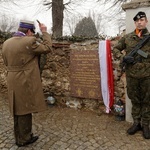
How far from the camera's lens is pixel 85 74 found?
4789mm

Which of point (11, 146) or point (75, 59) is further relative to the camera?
point (75, 59)

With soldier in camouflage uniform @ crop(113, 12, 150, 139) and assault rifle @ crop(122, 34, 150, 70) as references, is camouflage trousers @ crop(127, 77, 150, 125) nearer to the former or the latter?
soldier in camouflage uniform @ crop(113, 12, 150, 139)

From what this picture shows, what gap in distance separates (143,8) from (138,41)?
657 millimetres

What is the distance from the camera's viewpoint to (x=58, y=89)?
5324 millimetres

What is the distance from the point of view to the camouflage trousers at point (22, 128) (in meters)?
3.37

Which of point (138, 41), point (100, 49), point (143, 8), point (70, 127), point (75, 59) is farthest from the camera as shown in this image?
point (75, 59)

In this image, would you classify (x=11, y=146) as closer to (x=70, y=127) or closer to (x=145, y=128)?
(x=70, y=127)

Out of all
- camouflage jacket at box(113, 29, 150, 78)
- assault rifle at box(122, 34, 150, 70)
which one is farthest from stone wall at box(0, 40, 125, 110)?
assault rifle at box(122, 34, 150, 70)

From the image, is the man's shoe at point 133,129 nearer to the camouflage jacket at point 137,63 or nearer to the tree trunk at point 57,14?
the camouflage jacket at point 137,63

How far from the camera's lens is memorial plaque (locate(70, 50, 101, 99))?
4.63 metres

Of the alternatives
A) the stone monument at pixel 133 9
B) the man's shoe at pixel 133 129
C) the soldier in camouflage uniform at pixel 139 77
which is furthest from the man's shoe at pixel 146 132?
the stone monument at pixel 133 9

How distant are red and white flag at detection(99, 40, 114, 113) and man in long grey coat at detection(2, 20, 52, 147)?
1406mm

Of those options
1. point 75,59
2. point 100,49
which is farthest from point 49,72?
point 100,49

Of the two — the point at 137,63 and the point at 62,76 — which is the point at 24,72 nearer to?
the point at 137,63
